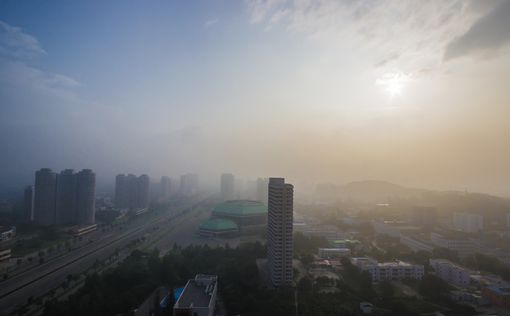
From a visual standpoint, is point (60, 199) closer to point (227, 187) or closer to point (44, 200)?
point (44, 200)

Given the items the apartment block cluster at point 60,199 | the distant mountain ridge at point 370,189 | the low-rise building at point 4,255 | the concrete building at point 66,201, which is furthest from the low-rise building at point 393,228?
the distant mountain ridge at point 370,189

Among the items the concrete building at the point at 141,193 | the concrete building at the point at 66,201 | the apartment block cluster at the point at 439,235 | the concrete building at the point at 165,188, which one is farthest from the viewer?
the concrete building at the point at 165,188

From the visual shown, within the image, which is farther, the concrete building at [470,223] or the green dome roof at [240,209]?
the green dome roof at [240,209]

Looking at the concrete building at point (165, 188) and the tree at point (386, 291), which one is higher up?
the concrete building at point (165, 188)

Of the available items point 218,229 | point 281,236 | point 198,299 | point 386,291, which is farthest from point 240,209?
point 198,299

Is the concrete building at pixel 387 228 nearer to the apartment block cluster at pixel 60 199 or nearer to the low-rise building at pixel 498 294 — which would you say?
the low-rise building at pixel 498 294

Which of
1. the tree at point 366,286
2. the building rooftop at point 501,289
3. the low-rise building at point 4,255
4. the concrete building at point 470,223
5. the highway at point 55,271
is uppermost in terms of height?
the concrete building at point 470,223

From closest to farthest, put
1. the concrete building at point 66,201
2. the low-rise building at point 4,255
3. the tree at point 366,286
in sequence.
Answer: the tree at point 366,286
the low-rise building at point 4,255
the concrete building at point 66,201

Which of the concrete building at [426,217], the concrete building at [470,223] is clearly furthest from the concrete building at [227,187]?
the concrete building at [470,223]

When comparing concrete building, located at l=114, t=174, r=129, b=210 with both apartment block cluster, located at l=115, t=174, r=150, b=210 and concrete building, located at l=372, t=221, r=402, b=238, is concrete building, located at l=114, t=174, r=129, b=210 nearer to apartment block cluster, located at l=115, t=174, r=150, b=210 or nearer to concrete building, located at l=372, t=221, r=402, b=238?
apartment block cluster, located at l=115, t=174, r=150, b=210

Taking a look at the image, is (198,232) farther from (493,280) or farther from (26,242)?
(493,280)
